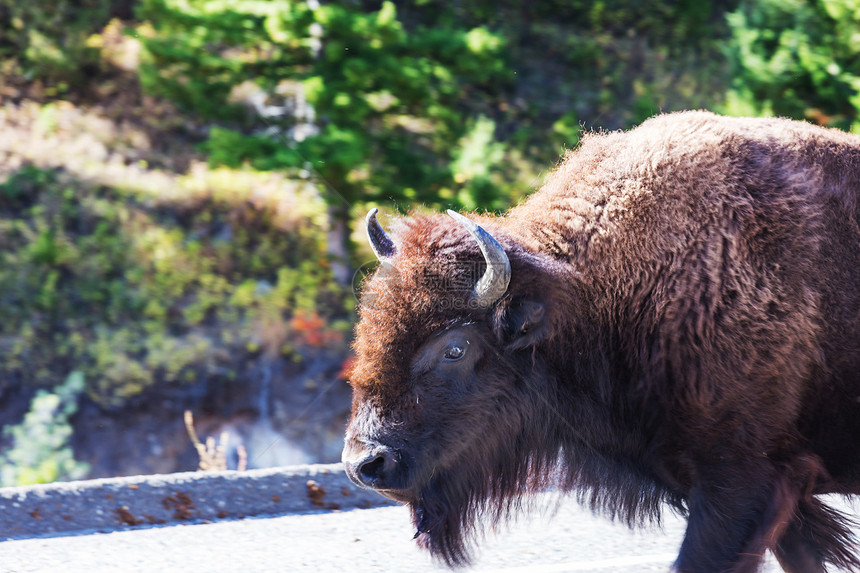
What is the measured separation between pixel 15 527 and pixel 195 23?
651 centimetres

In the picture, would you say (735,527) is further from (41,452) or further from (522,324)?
(41,452)

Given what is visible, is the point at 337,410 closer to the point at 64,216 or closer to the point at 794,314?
the point at 64,216

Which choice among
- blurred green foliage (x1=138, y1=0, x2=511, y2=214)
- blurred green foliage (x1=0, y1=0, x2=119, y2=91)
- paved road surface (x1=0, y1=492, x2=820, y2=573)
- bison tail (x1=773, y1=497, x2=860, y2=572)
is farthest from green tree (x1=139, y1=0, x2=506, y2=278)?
bison tail (x1=773, y1=497, x2=860, y2=572)

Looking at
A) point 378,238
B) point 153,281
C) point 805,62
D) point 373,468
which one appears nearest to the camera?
point 373,468

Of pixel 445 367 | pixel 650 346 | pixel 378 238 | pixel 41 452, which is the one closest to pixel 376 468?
pixel 445 367

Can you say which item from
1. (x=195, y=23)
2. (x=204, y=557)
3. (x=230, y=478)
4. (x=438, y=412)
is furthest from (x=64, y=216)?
(x=438, y=412)

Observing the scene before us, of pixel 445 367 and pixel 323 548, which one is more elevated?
pixel 445 367

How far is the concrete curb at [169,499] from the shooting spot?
15.3 ft

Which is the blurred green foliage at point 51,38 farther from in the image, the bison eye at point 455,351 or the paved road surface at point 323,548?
the bison eye at point 455,351

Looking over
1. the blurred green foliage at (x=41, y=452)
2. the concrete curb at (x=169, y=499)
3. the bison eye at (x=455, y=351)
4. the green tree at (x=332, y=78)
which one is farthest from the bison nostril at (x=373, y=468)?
the green tree at (x=332, y=78)

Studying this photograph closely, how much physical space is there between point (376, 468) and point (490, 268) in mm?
942

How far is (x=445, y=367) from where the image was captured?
3623 mm

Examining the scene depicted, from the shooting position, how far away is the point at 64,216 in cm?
1113

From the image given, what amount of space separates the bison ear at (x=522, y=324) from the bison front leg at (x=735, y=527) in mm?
939
